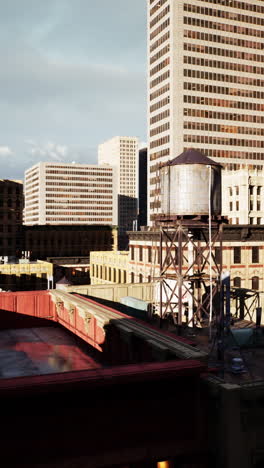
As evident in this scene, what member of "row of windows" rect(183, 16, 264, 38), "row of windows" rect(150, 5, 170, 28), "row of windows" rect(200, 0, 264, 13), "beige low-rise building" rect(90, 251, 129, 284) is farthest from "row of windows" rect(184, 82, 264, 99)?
"beige low-rise building" rect(90, 251, 129, 284)

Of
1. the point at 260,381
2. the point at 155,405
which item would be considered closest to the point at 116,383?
the point at 155,405

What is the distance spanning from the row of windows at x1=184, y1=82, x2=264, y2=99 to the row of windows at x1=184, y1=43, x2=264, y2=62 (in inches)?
362

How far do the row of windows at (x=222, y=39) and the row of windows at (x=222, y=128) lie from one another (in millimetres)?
23637

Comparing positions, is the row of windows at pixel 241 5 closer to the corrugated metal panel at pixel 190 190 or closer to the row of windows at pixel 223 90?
the row of windows at pixel 223 90

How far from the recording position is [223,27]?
452ft

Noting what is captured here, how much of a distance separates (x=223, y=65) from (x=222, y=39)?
720cm

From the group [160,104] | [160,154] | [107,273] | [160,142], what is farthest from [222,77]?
[107,273]

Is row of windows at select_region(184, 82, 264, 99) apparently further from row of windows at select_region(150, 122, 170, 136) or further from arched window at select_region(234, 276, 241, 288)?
arched window at select_region(234, 276, 241, 288)

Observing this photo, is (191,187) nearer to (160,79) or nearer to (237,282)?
(237,282)

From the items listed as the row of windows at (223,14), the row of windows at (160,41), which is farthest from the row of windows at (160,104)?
the row of windows at (223,14)

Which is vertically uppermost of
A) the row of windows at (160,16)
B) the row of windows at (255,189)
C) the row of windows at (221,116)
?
the row of windows at (160,16)

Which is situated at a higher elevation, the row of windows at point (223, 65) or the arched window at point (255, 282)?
the row of windows at point (223, 65)

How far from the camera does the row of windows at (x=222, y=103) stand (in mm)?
137000

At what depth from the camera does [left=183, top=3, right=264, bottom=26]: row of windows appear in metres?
134
